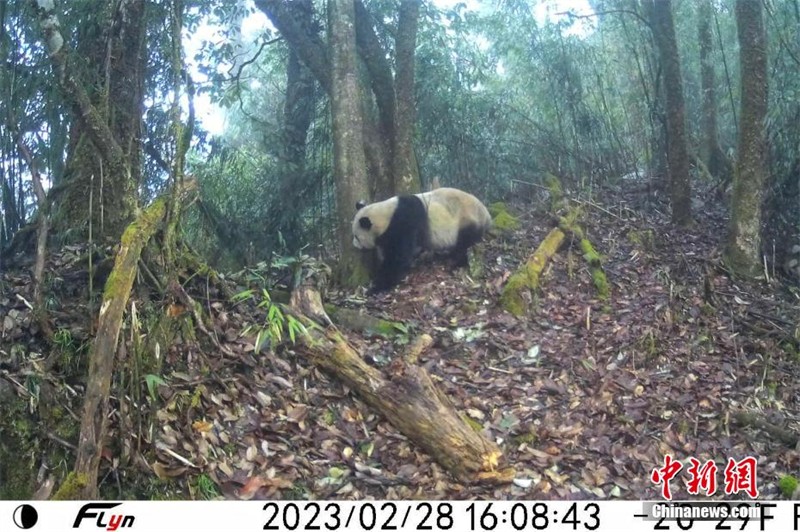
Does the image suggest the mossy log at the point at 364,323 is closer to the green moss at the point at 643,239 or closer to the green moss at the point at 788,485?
the green moss at the point at 788,485

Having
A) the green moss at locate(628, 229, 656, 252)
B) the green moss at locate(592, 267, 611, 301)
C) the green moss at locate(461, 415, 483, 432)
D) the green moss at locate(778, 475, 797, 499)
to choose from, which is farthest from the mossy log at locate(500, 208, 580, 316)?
the green moss at locate(778, 475, 797, 499)

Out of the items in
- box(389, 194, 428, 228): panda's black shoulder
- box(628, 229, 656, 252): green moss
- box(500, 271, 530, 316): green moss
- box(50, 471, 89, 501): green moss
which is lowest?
box(50, 471, 89, 501): green moss

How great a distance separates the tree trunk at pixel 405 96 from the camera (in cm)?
568

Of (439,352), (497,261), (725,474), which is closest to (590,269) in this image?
(497,261)

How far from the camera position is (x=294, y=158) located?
6.19m

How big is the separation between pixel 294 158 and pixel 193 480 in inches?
150

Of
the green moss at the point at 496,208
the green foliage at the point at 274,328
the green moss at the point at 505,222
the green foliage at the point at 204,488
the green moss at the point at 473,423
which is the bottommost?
the green moss at the point at 473,423

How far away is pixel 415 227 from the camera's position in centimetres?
570

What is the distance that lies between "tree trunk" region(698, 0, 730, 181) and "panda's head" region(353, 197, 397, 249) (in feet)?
11.5

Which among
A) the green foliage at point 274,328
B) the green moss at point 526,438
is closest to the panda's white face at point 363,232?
the green foliage at point 274,328

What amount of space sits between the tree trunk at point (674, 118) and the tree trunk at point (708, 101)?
0.99 metres

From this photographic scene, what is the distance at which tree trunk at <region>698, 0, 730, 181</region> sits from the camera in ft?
22.5

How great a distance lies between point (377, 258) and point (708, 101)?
13.7 feet

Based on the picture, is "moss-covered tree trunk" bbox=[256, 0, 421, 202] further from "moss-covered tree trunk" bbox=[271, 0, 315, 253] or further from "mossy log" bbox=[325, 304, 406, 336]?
"mossy log" bbox=[325, 304, 406, 336]
